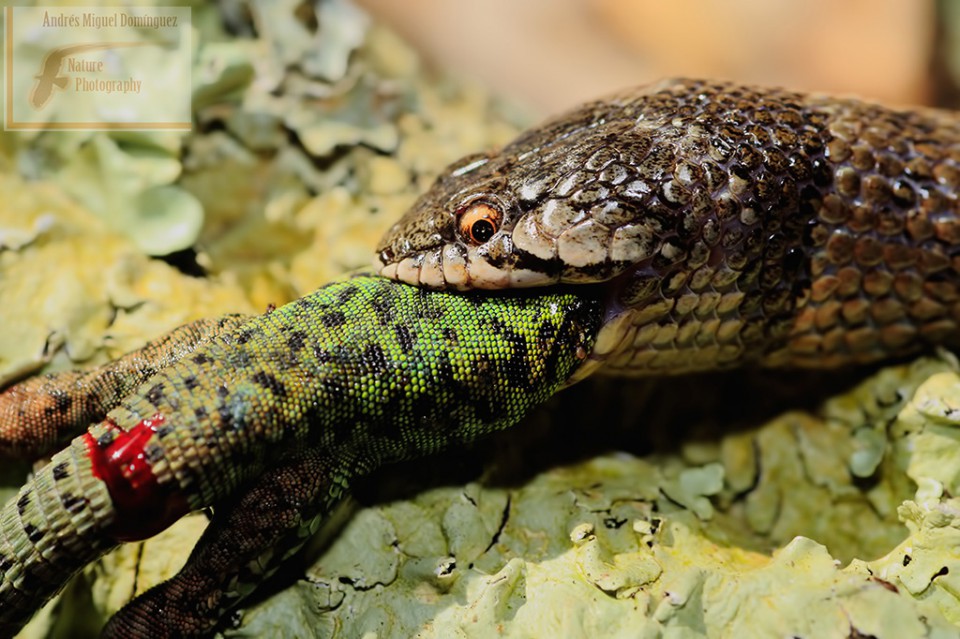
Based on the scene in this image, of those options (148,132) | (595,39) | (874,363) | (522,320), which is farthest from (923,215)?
(595,39)

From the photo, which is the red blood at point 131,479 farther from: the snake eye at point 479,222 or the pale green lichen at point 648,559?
the snake eye at point 479,222

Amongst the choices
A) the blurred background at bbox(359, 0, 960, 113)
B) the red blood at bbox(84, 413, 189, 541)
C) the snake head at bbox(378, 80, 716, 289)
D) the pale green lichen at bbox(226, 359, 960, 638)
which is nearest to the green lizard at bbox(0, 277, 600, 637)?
the red blood at bbox(84, 413, 189, 541)

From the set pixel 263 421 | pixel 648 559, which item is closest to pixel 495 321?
pixel 263 421

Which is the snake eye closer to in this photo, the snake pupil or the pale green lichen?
the snake pupil

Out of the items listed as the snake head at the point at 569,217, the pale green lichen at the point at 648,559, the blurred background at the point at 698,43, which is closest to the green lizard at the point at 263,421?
the snake head at the point at 569,217

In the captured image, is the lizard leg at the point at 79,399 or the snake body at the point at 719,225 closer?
the snake body at the point at 719,225

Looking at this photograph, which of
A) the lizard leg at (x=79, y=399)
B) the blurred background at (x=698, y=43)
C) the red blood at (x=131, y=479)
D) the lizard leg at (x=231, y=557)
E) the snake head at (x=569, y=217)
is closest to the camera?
the red blood at (x=131, y=479)

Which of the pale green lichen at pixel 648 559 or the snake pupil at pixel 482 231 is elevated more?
the snake pupil at pixel 482 231

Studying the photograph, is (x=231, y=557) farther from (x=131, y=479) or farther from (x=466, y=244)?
(x=466, y=244)
